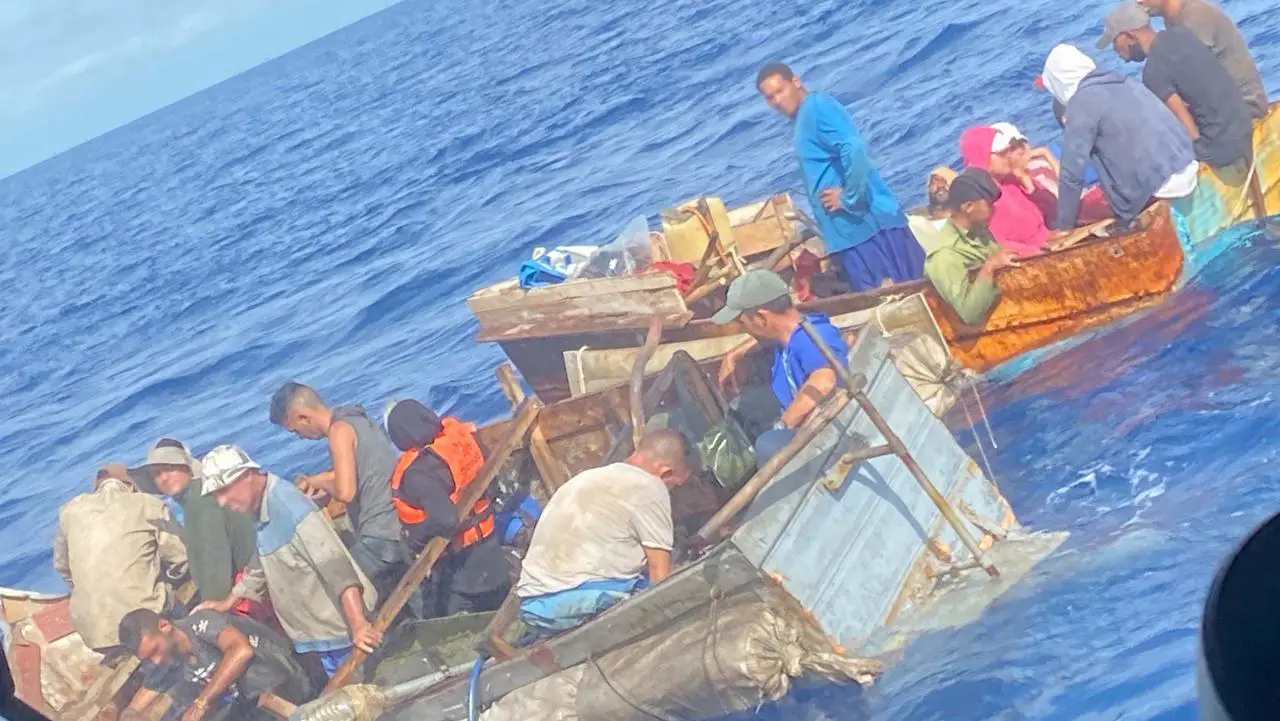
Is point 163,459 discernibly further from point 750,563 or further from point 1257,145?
point 1257,145

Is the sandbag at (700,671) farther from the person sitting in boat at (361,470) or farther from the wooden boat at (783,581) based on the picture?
the person sitting in boat at (361,470)

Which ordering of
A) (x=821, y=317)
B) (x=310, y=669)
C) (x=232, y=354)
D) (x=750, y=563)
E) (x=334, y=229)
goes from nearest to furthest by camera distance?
(x=750, y=563)
(x=821, y=317)
(x=310, y=669)
(x=232, y=354)
(x=334, y=229)

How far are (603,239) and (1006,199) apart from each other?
465 inches

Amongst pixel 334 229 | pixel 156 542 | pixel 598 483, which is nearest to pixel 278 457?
pixel 156 542

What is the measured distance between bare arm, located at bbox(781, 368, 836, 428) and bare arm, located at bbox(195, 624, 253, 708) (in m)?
3.89

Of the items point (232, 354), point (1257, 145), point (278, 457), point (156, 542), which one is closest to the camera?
point (156, 542)

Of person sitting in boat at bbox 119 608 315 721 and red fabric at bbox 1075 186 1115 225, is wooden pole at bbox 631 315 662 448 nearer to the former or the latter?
person sitting in boat at bbox 119 608 315 721

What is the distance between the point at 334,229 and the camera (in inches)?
1478

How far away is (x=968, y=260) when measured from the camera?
10.1 meters

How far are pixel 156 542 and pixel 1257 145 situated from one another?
9.09 meters

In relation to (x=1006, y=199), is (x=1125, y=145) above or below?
above

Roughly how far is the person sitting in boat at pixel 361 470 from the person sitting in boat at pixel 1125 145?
559cm

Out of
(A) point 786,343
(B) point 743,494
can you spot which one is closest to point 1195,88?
(A) point 786,343

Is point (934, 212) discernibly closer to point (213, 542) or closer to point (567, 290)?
point (567, 290)
